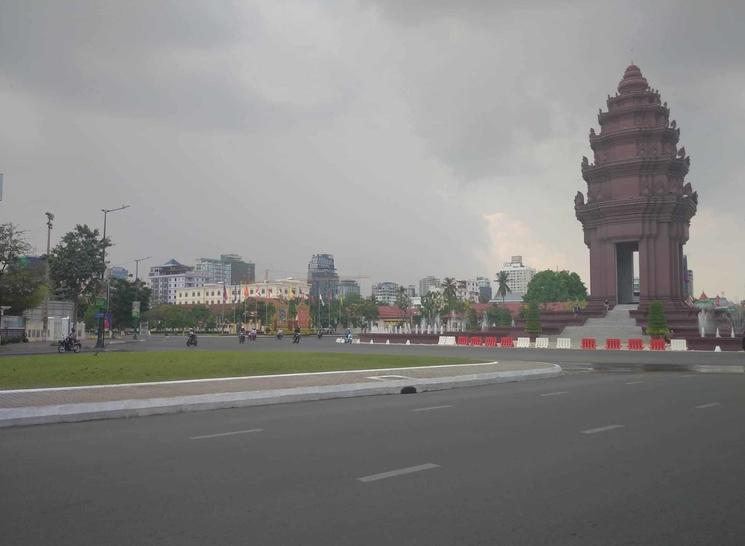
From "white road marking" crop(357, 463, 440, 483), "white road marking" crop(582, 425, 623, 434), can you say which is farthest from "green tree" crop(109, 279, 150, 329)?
"white road marking" crop(357, 463, 440, 483)

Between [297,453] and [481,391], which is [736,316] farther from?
[297,453]

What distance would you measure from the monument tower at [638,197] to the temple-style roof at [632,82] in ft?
0.10

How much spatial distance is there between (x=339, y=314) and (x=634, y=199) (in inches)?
3373

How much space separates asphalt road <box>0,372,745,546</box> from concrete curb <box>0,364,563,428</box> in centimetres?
61

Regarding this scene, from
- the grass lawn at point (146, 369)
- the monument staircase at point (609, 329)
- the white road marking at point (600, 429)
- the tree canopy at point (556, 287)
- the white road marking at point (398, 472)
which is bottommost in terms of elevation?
the white road marking at point (398, 472)

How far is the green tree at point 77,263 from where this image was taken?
7450 cm

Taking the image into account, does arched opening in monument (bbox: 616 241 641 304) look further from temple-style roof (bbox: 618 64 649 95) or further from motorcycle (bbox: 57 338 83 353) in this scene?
motorcycle (bbox: 57 338 83 353)

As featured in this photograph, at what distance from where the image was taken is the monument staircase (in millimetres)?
54844

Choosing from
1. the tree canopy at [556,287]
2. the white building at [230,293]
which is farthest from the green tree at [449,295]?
the white building at [230,293]

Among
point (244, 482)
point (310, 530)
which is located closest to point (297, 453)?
point (244, 482)

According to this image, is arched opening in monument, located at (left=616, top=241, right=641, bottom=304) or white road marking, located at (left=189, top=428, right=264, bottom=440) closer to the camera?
white road marking, located at (left=189, top=428, right=264, bottom=440)

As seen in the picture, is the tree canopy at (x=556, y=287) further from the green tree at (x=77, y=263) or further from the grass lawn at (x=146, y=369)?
the grass lawn at (x=146, y=369)

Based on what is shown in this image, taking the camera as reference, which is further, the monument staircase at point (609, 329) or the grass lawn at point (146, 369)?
the monument staircase at point (609, 329)

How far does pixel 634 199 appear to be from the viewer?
60688 mm
